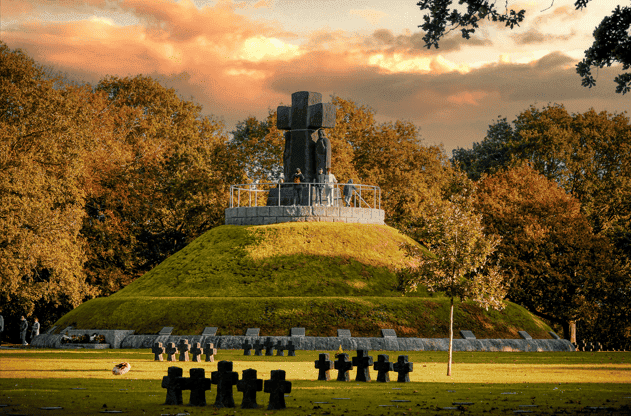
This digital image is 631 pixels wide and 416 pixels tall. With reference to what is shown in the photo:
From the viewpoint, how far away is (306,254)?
4828 centimetres

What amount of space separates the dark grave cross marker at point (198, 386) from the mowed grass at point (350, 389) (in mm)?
246

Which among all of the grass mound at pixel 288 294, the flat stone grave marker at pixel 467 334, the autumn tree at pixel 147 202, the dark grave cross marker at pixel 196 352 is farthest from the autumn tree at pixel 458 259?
the autumn tree at pixel 147 202

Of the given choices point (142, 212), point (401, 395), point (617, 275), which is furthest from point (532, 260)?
point (401, 395)

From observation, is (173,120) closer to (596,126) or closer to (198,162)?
(198,162)

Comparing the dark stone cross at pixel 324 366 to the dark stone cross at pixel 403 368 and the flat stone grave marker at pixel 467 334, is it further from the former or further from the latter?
the flat stone grave marker at pixel 467 334

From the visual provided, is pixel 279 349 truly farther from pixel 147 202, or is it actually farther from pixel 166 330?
pixel 147 202

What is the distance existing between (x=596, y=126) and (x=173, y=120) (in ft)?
139

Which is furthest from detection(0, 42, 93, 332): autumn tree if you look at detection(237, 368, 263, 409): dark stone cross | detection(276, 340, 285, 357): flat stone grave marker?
detection(237, 368, 263, 409): dark stone cross

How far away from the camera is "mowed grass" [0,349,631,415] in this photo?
1511 centimetres

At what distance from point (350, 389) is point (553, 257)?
1564 inches

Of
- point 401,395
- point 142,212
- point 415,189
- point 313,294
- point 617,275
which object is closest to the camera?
point 401,395

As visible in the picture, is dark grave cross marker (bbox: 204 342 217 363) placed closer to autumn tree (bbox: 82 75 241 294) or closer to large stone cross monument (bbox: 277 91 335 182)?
large stone cross monument (bbox: 277 91 335 182)

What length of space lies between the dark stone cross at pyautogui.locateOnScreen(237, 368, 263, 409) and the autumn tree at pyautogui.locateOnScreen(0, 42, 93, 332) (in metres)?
33.0

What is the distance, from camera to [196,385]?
51.1 ft
